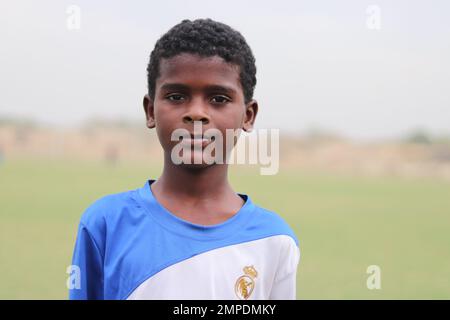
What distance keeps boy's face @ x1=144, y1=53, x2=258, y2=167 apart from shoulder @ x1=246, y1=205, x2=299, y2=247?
12.1 inches

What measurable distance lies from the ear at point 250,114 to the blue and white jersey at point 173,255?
0.30 meters

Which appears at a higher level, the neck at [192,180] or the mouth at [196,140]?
the mouth at [196,140]

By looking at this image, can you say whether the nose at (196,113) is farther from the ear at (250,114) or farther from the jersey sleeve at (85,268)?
the jersey sleeve at (85,268)

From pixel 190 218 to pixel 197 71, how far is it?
52cm

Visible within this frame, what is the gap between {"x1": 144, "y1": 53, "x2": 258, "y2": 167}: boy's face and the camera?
1861mm

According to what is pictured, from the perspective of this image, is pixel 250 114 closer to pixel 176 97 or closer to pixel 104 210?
pixel 176 97

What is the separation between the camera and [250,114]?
6.88 feet

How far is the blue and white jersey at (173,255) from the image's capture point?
1.86 m

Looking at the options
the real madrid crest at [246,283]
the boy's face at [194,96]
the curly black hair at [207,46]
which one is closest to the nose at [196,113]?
the boy's face at [194,96]

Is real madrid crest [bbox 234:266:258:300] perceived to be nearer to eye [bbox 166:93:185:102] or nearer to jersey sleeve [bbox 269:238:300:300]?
jersey sleeve [bbox 269:238:300:300]

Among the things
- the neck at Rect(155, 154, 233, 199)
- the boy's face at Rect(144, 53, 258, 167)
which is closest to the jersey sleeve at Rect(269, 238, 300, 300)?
the neck at Rect(155, 154, 233, 199)
